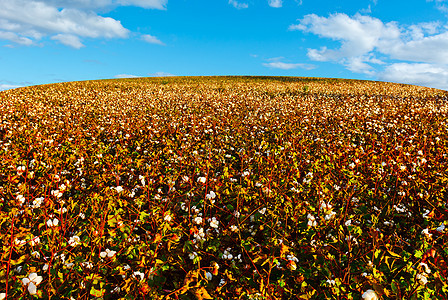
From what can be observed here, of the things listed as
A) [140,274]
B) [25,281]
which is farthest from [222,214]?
[25,281]

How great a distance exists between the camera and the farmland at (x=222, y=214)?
2.98 metres

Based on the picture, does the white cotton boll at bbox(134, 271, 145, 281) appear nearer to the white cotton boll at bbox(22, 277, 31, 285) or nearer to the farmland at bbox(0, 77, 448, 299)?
the farmland at bbox(0, 77, 448, 299)

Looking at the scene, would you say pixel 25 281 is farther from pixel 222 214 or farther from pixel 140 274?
pixel 222 214

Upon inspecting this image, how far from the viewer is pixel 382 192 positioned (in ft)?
16.5

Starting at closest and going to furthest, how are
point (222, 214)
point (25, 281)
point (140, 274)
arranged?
point (25, 281) < point (140, 274) < point (222, 214)

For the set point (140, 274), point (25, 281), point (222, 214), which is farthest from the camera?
point (222, 214)

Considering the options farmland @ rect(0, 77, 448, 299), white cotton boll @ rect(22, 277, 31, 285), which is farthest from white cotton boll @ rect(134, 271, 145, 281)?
white cotton boll @ rect(22, 277, 31, 285)

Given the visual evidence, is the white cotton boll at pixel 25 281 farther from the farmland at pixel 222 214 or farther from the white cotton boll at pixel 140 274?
the white cotton boll at pixel 140 274

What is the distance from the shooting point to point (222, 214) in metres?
4.58

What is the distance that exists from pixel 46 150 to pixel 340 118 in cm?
1126

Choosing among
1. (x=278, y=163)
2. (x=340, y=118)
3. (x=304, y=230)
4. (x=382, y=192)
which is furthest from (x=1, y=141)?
(x=340, y=118)

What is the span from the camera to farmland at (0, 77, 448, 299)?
298 centimetres

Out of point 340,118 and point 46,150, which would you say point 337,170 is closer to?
point 340,118

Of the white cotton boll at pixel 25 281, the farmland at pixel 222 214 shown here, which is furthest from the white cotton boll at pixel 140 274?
the white cotton boll at pixel 25 281
